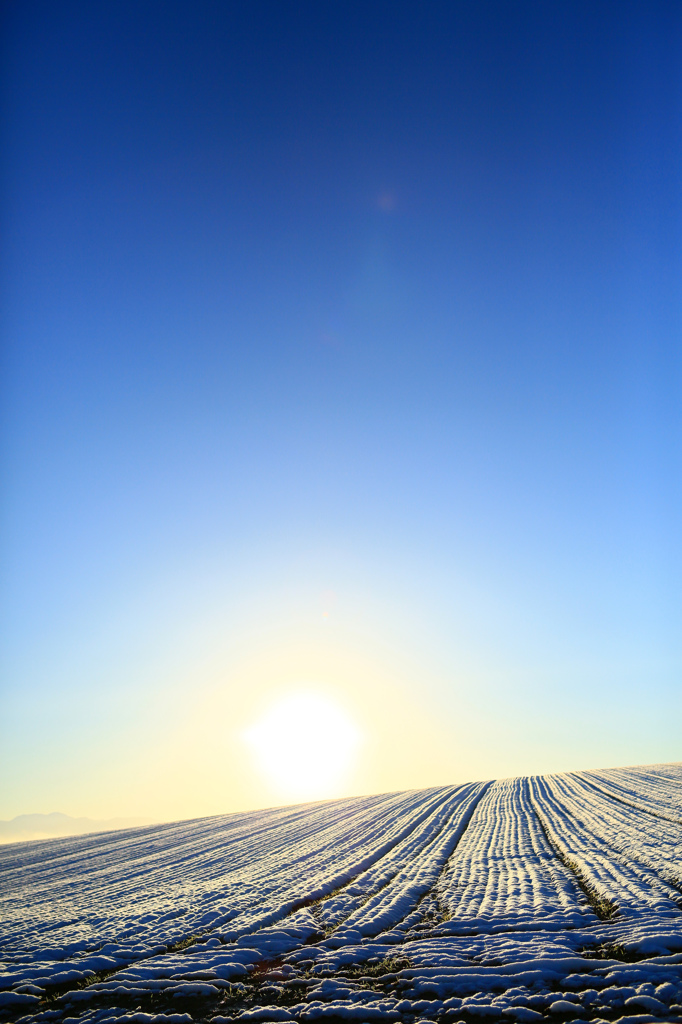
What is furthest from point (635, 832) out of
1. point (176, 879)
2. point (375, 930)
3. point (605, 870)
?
point (176, 879)

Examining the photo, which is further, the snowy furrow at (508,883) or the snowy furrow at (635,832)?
the snowy furrow at (635,832)

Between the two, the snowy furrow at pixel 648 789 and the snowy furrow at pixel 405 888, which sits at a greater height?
the snowy furrow at pixel 405 888

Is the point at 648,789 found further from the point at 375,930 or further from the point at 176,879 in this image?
the point at 375,930

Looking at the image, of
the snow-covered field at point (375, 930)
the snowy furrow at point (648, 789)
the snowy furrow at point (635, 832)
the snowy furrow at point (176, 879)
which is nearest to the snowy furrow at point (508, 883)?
the snow-covered field at point (375, 930)

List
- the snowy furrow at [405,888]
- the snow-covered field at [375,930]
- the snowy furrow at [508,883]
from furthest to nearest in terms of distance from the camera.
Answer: the snowy furrow at [405,888], the snowy furrow at [508,883], the snow-covered field at [375,930]

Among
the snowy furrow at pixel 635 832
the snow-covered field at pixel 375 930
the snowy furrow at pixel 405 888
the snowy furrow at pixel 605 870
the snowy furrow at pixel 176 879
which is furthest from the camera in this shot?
the snowy furrow at pixel 635 832

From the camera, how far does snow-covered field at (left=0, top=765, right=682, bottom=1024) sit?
8422mm

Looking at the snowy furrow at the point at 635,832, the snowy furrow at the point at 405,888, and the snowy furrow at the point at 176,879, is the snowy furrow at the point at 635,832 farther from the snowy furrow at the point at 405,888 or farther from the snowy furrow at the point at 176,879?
the snowy furrow at the point at 176,879

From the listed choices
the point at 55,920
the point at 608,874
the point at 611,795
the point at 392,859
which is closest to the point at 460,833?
the point at 392,859

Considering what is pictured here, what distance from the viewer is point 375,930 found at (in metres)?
11.8

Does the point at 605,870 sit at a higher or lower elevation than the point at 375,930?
lower

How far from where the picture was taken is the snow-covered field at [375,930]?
27.6 feet

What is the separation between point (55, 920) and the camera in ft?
49.8

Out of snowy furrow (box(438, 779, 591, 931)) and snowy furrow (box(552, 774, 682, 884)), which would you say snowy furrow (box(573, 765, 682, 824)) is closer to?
snowy furrow (box(552, 774, 682, 884))
